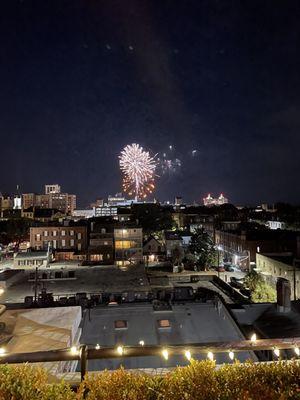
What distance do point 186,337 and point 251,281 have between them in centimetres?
1501

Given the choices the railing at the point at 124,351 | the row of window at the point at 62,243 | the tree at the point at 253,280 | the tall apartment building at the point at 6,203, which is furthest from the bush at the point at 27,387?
the tall apartment building at the point at 6,203

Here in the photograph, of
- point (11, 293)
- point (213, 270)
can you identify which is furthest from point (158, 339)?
point (213, 270)

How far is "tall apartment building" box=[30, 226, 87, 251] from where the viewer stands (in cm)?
4528

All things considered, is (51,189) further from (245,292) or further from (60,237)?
(245,292)

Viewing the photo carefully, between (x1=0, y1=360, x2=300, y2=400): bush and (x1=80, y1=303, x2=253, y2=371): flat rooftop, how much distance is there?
716 centimetres

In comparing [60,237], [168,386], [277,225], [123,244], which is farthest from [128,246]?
[277,225]

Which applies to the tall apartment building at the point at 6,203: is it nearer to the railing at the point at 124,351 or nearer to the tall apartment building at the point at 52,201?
the tall apartment building at the point at 52,201

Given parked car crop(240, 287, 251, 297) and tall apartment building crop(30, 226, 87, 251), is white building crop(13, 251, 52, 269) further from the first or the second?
parked car crop(240, 287, 251, 297)

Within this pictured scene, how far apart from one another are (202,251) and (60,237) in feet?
65.1

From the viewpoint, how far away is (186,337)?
1156 cm

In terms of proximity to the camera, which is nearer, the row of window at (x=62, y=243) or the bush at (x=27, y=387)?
the bush at (x=27, y=387)

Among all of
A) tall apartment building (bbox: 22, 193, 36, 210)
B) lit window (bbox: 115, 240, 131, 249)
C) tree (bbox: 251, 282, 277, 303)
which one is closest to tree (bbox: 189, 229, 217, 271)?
lit window (bbox: 115, 240, 131, 249)

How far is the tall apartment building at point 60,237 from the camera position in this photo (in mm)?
45281

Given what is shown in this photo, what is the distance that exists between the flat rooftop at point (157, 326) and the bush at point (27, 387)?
7328 mm
